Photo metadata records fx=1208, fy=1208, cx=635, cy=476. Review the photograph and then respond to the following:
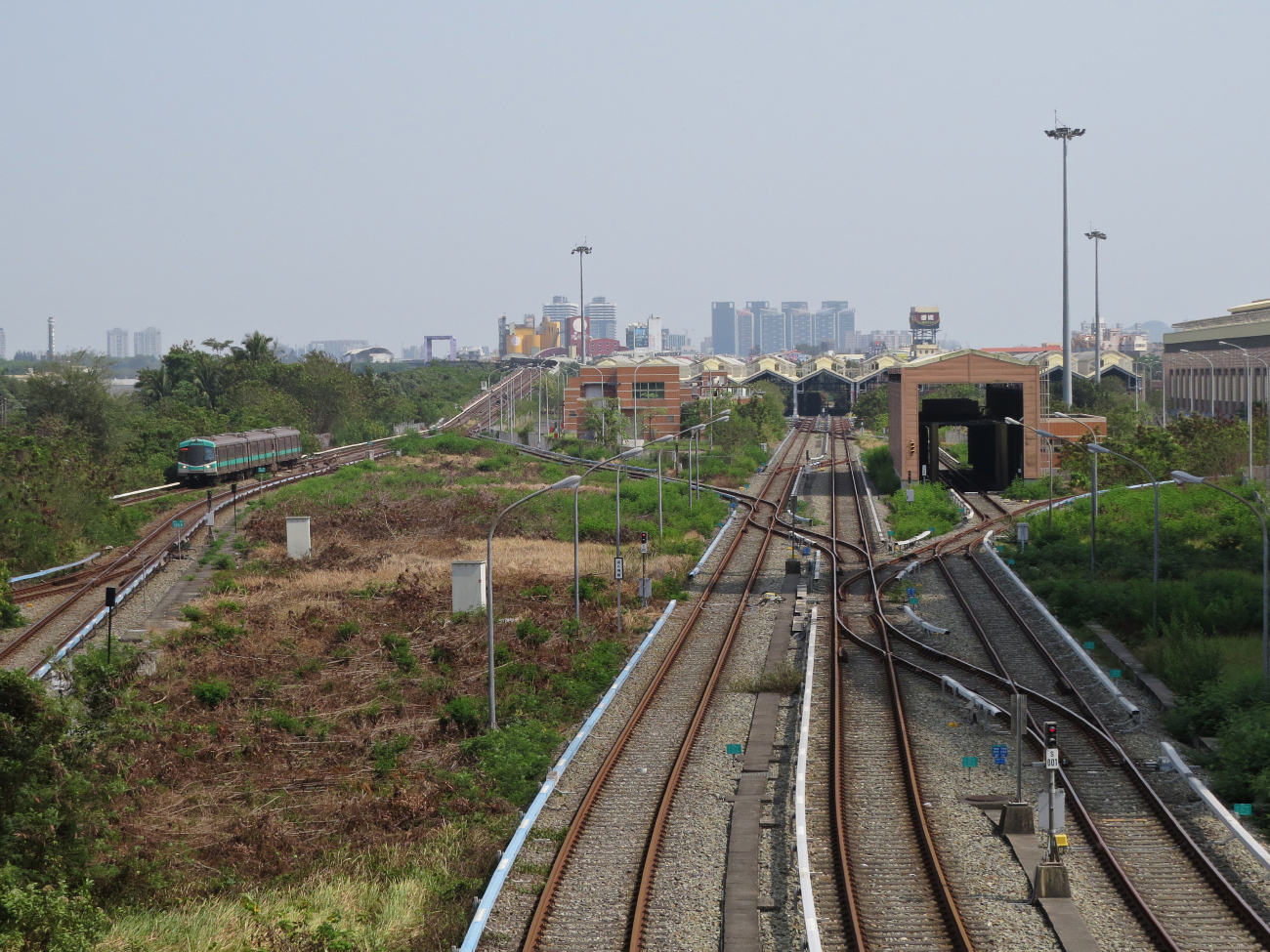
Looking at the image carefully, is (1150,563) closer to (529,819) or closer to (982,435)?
(529,819)

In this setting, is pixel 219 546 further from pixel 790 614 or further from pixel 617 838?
A: pixel 617 838

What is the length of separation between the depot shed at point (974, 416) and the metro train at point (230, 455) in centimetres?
3341

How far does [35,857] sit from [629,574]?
25.6 meters

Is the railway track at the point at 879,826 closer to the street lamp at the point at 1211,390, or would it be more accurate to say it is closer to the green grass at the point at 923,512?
the green grass at the point at 923,512

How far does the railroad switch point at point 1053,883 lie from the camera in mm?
14023

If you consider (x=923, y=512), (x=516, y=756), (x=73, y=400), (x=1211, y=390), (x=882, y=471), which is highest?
(x=1211, y=390)

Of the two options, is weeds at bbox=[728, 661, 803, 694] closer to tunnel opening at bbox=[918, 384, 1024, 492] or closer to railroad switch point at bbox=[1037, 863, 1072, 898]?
railroad switch point at bbox=[1037, 863, 1072, 898]

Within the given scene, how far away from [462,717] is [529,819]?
5.50 m

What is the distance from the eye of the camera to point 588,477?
Answer: 67375 mm

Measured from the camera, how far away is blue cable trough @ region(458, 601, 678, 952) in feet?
42.8

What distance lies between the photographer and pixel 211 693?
74.8 ft

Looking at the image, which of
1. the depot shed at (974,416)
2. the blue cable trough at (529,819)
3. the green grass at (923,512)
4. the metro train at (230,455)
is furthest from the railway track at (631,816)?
the metro train at (230,455)

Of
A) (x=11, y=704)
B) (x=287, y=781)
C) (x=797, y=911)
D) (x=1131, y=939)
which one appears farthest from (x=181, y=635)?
(x=1131, y=939)

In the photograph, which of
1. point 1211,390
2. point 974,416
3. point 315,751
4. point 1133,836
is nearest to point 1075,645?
point 1133,836
